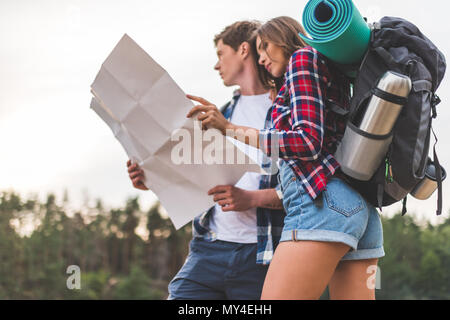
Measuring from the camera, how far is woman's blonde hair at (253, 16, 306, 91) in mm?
2355

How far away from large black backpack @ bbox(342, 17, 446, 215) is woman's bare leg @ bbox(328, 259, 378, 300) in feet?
0.86

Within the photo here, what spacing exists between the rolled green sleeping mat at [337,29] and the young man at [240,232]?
0.88 metres

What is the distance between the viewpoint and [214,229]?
9.33ft

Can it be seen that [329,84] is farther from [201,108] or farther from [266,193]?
[266,193]

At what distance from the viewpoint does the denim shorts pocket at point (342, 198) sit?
190cm

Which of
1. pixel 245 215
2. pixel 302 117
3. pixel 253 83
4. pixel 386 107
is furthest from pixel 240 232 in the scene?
pixel 386 107

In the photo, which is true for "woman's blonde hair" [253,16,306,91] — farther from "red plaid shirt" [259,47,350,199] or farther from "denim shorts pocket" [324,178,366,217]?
"denim shorts pocket" [324,178,366,217]

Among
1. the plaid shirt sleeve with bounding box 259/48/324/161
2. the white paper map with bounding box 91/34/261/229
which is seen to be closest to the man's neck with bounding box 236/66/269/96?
the white paper map with bounding box 91/34/261/229

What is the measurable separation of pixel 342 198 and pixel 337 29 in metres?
0.61

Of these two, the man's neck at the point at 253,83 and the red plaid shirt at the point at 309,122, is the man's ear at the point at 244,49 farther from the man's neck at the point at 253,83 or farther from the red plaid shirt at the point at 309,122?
the red plaid shirt at the point at 309,122

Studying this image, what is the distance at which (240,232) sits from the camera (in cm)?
276
